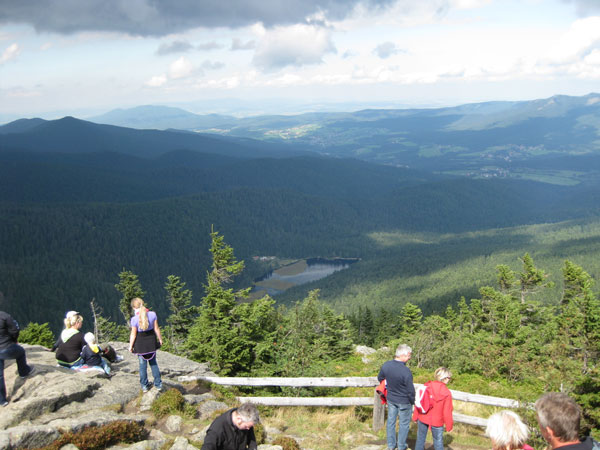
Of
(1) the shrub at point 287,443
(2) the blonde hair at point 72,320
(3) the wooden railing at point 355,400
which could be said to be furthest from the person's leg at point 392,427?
(2) the blonde hair at point 72,320

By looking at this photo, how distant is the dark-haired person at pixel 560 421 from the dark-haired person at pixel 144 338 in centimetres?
1310

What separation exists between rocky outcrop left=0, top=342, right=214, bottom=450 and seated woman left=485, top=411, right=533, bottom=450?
852 centimetres

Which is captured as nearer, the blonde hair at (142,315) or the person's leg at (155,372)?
the blonde hair at (142,315)

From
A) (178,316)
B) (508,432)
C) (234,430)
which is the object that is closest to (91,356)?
(234,430)

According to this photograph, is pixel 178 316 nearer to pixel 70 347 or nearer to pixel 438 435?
pixel 70 347

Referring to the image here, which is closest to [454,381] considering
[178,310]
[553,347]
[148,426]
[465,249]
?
[553,347]

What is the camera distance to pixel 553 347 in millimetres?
25703

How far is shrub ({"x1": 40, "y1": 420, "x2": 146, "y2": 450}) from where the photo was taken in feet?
38.1

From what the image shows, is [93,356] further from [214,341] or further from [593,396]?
[593,396]

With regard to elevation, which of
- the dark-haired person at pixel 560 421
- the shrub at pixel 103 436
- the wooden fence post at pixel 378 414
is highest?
the dark-haired person at pixel 560 421

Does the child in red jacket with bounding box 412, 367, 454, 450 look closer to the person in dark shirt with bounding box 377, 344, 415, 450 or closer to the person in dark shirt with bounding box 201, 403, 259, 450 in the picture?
the person in dark shirt with bounding box 377, 344, 415, 450

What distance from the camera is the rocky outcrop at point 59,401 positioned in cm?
1155

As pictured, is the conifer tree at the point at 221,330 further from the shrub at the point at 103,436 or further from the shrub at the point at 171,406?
the shrub at the point at 103,436

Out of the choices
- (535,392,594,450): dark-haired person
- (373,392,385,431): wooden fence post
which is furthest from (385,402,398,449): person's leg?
(535,392,594,450): dark-haired person
